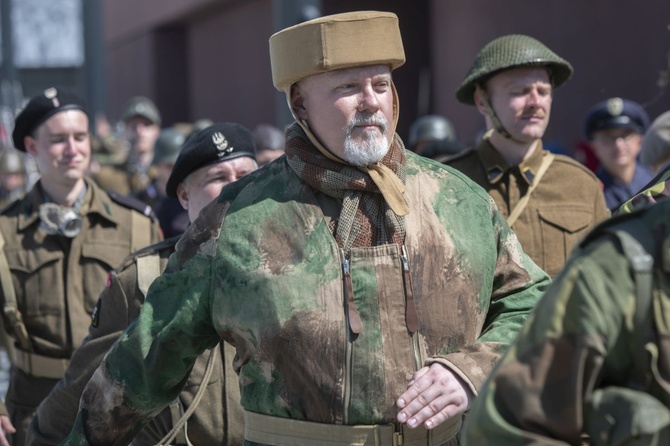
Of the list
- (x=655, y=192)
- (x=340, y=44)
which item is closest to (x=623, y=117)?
(x=655, y=192)

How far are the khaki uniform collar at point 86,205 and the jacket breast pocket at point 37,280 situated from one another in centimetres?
18

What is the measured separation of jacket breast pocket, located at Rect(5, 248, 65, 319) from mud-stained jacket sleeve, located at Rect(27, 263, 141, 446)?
1.30 meters

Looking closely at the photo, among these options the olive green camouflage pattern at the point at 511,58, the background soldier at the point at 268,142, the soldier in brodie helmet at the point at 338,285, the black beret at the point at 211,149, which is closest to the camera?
the soldier in brodie helmet at the point at 338,285

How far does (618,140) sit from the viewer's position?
28.1 feet

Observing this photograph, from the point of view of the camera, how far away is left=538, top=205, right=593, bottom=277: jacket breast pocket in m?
5.78

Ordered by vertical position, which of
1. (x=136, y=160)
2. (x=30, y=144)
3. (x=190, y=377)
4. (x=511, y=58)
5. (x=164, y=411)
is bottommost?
(x=164, y=411)

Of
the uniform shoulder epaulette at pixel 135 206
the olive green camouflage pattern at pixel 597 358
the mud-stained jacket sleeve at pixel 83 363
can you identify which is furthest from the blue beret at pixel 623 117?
the olive green camouflage pattern at pixel 597 358

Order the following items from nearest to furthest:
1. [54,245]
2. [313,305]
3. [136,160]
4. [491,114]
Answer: [313,305] < [491,114] < [54,245] < [136,160]

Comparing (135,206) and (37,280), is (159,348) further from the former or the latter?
(135,206)

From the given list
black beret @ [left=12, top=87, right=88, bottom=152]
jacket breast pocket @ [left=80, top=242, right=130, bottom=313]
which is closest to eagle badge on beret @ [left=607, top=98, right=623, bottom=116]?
black beret @ [left=12, top=87, right=88, bottom=152]

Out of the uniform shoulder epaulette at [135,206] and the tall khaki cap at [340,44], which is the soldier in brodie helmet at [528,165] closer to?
the uniform shoulder epaulette at [135,206]

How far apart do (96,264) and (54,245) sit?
0.77 feet

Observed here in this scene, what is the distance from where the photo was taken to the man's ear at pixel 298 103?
392 cm

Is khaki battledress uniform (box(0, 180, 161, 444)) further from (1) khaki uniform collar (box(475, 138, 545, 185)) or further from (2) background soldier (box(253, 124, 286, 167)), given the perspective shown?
(2) background soldier (box(253, 124, 286, 167))
